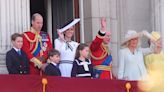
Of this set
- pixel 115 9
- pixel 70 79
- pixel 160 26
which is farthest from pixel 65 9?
pixel 70 79

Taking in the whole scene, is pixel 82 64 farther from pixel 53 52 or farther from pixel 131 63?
pixel 131 63

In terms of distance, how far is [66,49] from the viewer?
11.4 m

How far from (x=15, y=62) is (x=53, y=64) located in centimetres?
63

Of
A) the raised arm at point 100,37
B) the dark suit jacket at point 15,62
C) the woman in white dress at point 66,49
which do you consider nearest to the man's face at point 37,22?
the woman in white dress at point 66,49

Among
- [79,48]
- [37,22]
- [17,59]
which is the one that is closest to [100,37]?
[79,48]

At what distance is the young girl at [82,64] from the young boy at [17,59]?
2.59 ft

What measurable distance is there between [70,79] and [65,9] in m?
3.76

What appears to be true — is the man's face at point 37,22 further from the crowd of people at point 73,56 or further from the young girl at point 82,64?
the young girl at point 82,64

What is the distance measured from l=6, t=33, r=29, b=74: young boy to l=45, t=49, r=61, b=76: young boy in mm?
323

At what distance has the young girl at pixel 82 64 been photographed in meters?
11.1

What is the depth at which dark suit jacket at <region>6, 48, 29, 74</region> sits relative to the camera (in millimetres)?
10555

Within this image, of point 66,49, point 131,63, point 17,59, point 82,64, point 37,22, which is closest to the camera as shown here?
point 17,59

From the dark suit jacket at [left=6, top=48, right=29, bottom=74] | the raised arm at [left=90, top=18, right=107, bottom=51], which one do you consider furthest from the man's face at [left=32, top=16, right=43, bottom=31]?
the raised arm at [left=90, top=18, right=107, bottom=51]

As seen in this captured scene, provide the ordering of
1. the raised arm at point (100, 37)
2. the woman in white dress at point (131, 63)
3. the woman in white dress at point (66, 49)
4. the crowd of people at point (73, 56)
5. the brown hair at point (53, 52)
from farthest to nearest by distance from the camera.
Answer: the woman in white dress at point (131, 63) < the raised arm at point (100, 37) < the woman in white dress at point (66, 49) < the brown hair at point (53, 52) < the crowd of people at point (73, 56)
